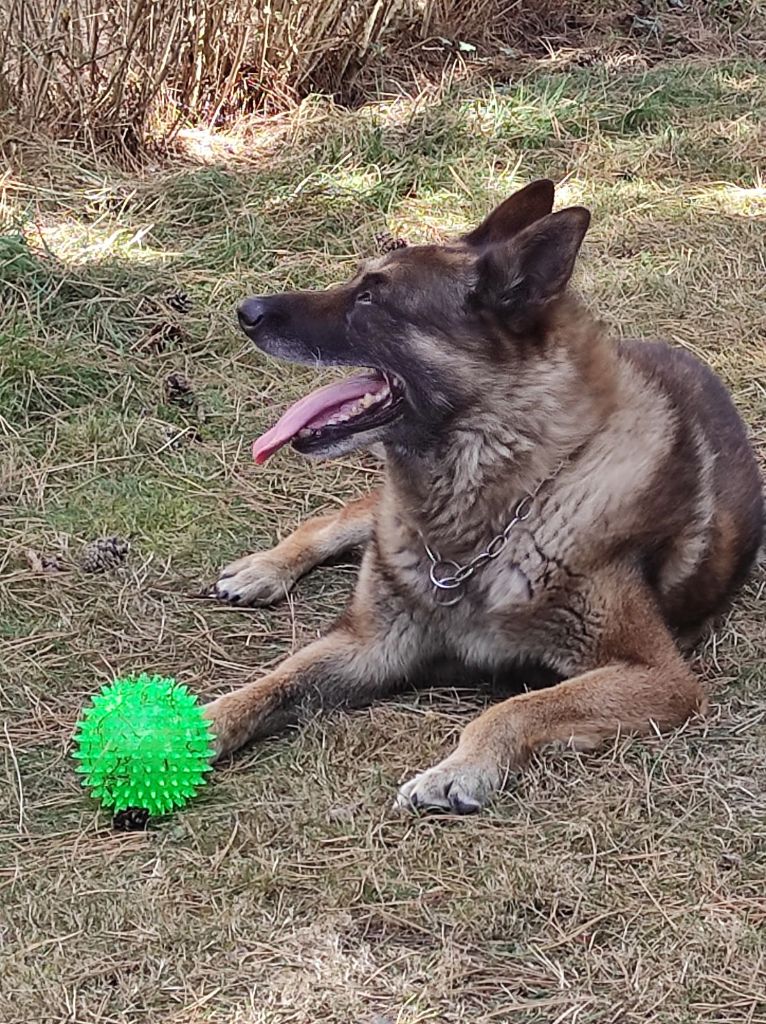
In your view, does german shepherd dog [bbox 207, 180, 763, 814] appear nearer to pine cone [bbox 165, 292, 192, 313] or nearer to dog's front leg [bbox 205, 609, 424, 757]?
dog's front leg [bbox 205, 609, 424, 757]

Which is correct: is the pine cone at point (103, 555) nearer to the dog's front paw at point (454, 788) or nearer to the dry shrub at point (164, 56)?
the dog's front paw at point (454, 788)

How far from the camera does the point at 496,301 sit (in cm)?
350

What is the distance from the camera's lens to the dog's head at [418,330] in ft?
11.4

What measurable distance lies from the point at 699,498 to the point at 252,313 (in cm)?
134

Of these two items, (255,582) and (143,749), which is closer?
(143,749)

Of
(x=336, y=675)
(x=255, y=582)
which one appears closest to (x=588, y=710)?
(x=336, y=675)

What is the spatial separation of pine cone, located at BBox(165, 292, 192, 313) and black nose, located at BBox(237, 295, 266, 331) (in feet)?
7.14

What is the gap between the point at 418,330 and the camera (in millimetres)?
3551

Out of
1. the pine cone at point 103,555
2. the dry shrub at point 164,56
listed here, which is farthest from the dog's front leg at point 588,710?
the dry shrub at point 164,56

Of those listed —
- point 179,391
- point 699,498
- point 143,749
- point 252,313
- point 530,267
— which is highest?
point 530,267

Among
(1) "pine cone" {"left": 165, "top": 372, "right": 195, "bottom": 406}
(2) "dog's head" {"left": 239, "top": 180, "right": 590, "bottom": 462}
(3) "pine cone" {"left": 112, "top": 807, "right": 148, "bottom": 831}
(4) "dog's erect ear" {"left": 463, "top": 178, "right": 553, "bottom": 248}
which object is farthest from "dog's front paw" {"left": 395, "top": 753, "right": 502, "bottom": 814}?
(1) "pine cone" {"left": 165, "top": 372, "right": 195, "bottom": 406}

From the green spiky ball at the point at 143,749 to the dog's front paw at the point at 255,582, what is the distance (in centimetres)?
94

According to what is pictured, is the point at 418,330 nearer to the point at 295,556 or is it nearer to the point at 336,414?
the point at 336,414

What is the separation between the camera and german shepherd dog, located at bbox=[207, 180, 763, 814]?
347 centimetres
